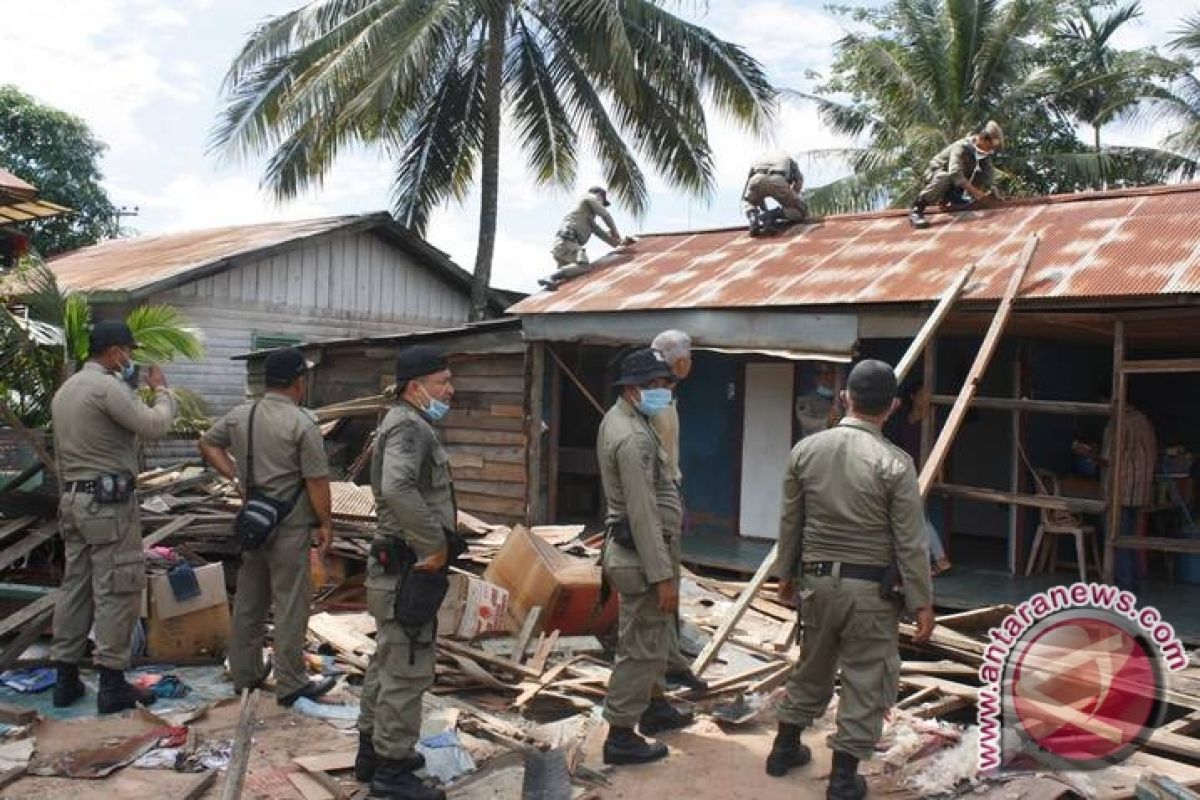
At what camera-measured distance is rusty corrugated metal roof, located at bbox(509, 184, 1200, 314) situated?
7285 millimetres

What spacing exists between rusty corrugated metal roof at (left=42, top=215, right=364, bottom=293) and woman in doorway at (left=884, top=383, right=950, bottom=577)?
9169mm

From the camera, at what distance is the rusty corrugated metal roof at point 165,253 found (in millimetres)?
13203

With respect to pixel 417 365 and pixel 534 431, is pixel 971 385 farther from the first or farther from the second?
pixel 534 431

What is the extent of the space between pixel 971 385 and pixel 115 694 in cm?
569

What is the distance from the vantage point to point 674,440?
6.18 m

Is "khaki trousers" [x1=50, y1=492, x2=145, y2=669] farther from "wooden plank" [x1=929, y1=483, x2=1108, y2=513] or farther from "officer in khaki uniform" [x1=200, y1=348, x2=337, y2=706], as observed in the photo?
"wooden plank" [x1=929, y1=483, x2=1108, y2=513]

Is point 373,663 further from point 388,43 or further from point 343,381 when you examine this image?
point 388,43

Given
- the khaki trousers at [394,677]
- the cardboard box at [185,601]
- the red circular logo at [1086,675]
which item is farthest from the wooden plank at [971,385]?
the cardboard box at [185,601]

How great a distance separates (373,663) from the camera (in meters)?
Answer: 4.39

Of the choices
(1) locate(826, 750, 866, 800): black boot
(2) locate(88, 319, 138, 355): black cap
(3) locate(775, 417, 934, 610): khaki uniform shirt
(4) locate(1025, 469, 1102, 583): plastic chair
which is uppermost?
(2) locate(88, 319, 138, 355): black cap

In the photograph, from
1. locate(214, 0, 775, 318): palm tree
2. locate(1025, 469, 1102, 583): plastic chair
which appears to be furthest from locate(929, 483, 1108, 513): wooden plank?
locate(214, 0, 775, 318): palm tree

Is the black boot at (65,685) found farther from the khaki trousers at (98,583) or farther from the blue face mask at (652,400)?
the blue face mask at (652,400)

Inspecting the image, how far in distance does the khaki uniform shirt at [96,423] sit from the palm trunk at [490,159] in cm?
1064

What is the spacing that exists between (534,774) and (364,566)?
377 cm
